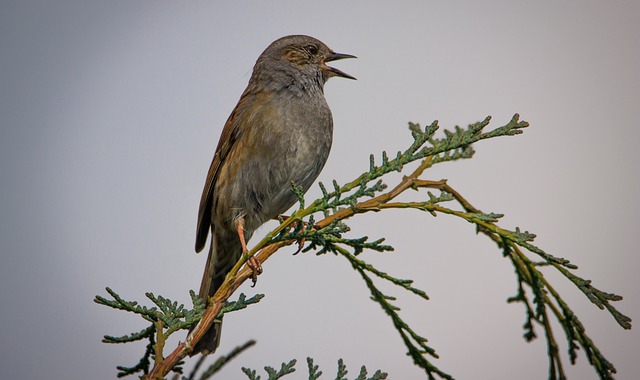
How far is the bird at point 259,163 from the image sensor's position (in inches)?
188

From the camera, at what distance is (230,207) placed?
16.3ft

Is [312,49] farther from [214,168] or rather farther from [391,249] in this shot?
[391,249]

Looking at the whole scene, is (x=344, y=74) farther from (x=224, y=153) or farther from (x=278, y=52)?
(x=224, y=153)

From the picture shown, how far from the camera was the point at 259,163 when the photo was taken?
4824 millimetres

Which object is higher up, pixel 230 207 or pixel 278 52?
pixel 278 52

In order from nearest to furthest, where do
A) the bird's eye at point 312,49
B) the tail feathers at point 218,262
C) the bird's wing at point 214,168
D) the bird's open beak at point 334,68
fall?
the tail feathers at point 218,262, the bird's wing at point 214,168, the bird's open beak at point 334,68, the bird's eye at point 312,49

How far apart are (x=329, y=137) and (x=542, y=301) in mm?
2655

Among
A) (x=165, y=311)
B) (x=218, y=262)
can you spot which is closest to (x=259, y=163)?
(x=218, y=262)

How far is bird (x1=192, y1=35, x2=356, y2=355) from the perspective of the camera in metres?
4.79

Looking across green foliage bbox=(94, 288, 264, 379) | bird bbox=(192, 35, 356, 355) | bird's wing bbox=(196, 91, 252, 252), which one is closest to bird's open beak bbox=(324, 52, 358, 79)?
bird bbox=(192, 35, 356, 355)

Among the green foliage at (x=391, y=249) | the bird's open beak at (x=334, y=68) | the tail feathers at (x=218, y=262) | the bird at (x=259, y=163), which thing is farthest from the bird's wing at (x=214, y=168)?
the green foliage at (x=391, y=249)

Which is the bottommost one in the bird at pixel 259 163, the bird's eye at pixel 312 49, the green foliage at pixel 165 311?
the green foliage at pixel 165 311

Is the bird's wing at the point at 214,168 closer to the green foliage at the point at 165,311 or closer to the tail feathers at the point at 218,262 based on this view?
the tail feathers at the point at 218,262

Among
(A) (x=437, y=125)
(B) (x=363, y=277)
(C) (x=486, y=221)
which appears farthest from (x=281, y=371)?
(A) (x=437, y=125)
